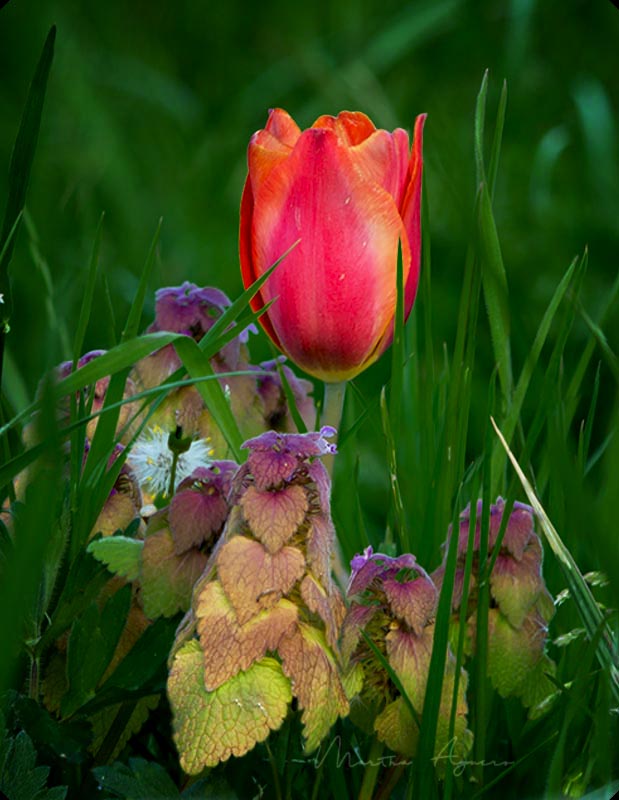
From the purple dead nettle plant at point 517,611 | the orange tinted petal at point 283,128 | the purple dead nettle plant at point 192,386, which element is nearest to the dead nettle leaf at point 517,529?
the purple dead nettle plant at point 517,611

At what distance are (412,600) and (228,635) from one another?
0.40 feet

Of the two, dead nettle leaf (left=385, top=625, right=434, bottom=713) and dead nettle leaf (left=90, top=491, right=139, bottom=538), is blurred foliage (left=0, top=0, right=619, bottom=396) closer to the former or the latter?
dead nettle leaf (left=90, top=491, right=139, bottom=538)

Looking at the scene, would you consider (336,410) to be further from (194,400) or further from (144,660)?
(144,660)

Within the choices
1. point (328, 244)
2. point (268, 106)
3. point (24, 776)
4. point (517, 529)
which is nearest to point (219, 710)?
point (24, 776)

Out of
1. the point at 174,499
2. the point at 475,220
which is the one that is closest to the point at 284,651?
the point at 174,499

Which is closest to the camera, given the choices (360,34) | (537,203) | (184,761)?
(184,761)

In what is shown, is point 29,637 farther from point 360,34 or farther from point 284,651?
point 360,34

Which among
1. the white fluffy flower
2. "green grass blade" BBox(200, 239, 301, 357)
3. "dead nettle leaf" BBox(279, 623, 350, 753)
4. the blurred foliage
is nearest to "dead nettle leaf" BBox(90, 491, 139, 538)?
the white fluffy flower

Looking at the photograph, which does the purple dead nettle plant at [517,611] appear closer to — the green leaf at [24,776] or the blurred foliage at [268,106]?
the green leaf at [24,776]

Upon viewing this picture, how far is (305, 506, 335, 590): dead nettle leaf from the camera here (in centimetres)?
69

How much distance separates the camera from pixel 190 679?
2.19ft

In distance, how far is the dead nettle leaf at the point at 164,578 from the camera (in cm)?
78

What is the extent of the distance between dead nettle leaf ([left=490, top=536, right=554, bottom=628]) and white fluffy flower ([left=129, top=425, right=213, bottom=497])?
250 millimetres

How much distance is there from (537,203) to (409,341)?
2.97ft
